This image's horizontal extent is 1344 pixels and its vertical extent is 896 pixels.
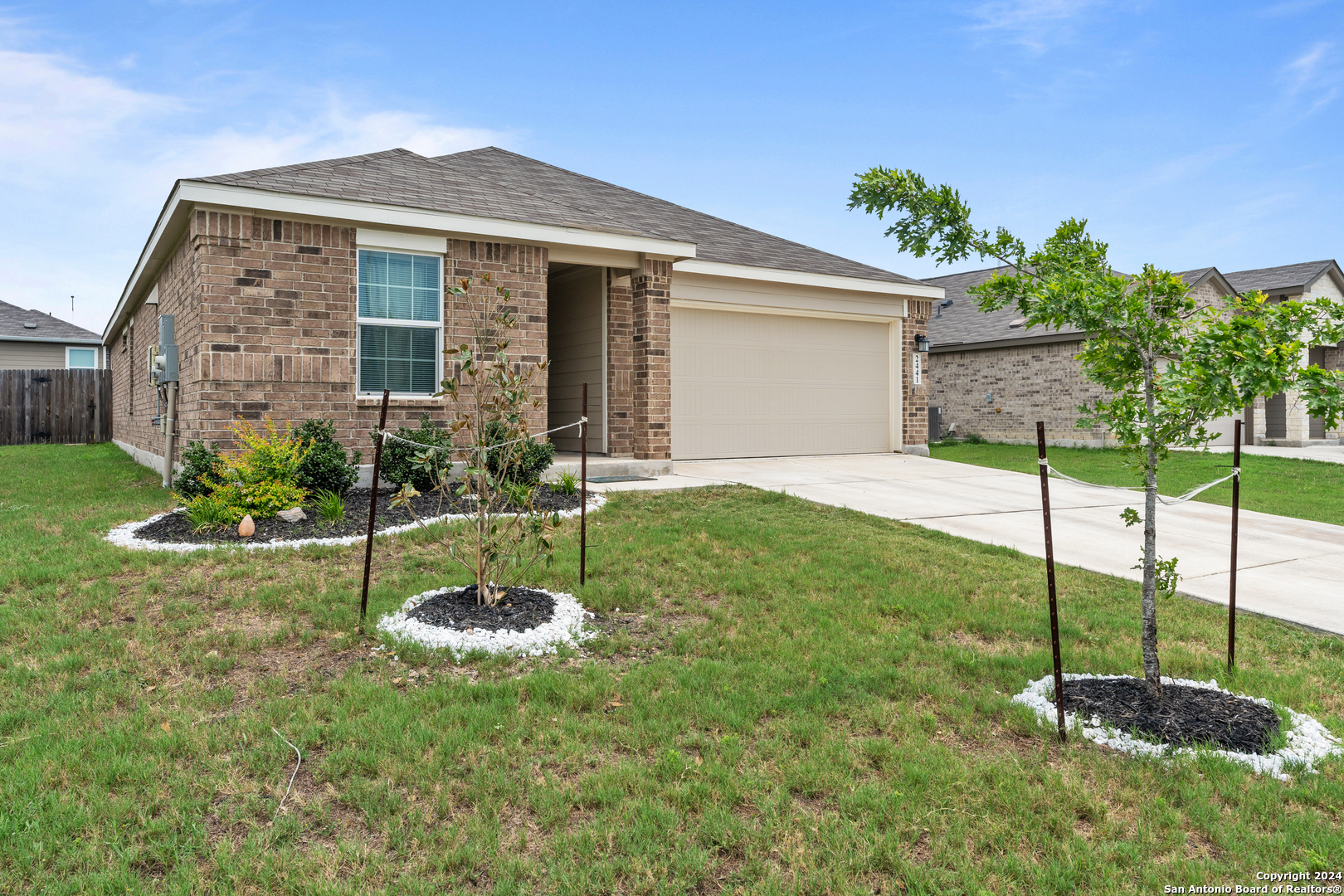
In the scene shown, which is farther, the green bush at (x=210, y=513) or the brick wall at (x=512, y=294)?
the brick wall at (x=512, y=294)

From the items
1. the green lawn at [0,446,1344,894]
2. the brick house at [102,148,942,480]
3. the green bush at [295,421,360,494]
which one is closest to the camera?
the green lawn at [0,446,1344,894]

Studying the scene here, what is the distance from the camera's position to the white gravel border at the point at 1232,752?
3.07 metres

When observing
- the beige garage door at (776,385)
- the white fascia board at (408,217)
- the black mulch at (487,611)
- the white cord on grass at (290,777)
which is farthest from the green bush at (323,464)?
the beige garage door at (776,385)

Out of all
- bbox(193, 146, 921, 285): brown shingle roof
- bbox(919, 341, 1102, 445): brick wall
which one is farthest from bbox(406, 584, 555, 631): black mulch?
bbox(919, 341, 1102, 445): brick wall

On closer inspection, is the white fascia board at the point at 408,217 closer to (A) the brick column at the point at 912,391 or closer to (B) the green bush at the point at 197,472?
(B) the green bush at the point at 197,472

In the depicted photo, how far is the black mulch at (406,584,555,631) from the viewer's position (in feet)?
14.5

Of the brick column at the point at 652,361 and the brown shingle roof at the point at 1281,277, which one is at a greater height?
the brown shingle roof at the point at 1281,277

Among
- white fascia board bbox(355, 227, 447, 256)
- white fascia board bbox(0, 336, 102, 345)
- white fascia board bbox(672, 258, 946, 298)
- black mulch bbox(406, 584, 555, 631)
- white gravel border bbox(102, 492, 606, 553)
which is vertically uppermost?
white fascia board bbox(672, 258, 946, 298)

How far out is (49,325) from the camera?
24.4 metres

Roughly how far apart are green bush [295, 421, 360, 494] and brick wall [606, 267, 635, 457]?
13.5ft

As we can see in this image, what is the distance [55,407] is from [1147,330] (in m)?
25.5

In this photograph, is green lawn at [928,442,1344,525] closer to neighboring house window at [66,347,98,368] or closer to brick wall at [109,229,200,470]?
brick wall at [109,229,200,470]

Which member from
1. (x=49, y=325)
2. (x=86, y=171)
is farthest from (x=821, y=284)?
(x=49, y=325)

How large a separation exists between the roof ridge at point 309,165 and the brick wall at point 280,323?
55cm
